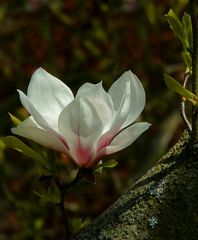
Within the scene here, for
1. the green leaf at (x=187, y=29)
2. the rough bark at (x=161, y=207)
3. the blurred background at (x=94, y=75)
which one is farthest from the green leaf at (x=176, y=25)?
the blurred background at (x=94, y=75)

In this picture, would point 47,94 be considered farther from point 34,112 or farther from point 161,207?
point 161,207

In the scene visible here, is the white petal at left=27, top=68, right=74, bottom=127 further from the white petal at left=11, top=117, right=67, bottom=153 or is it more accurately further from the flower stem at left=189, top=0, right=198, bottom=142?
the flower stem at left=189, top=0, right=198, bottom=142

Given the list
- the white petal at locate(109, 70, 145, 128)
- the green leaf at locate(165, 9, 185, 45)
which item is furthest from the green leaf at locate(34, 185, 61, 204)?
the green leaf at locate(165, 9, 185, 45)

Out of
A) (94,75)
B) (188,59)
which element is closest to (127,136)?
(188,59)

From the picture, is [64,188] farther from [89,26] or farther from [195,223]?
[89,26]

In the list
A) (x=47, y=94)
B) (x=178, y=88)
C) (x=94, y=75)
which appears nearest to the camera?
(x=178, y=88)

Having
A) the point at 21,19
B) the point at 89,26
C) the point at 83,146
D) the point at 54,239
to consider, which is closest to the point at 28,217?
the point at 54,239

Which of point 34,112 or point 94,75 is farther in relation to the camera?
point 94,75
